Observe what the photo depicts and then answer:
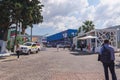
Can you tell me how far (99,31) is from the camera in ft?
161

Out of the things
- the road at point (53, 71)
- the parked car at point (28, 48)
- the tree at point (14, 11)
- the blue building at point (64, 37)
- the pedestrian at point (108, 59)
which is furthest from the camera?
the blue building at point (64, 37)

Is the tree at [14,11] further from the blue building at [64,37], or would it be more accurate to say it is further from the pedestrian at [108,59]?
the blue building at [64,37]

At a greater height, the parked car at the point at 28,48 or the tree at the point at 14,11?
the tree at the point at 14,11

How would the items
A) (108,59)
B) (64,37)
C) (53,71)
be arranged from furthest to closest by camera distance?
(64,37), (53,71), (108,59)

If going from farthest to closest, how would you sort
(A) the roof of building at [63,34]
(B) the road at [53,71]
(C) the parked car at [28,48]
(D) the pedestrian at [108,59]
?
(A) the roof of building at [63,34]
(C) the parked car at [28,48]
(B) the road at [53,71]
(D) the pedestrian at [108,59]

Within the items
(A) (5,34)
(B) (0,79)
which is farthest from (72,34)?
(B) (0,79)

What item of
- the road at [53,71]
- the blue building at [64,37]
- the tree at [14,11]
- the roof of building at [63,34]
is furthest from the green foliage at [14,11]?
the roof of building at [63,34]

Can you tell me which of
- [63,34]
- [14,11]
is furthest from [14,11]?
[63,34]

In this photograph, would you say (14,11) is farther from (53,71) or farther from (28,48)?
(53,71)

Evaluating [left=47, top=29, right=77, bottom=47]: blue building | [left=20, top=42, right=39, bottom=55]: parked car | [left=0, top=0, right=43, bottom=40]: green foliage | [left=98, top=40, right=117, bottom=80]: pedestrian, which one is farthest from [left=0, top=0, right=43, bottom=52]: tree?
[left=47, top=29, right=77, bottom=47]: blue building

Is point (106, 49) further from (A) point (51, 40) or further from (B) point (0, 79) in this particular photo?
(A) point (51, 40)

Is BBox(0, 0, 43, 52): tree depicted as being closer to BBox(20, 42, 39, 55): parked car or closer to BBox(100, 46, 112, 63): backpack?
BBox(20, 42, 39, 55): parked car

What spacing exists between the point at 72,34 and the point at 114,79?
102 metres

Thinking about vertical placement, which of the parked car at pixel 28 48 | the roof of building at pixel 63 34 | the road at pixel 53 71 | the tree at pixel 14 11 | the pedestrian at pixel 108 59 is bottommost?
the road at pixel 53 71
